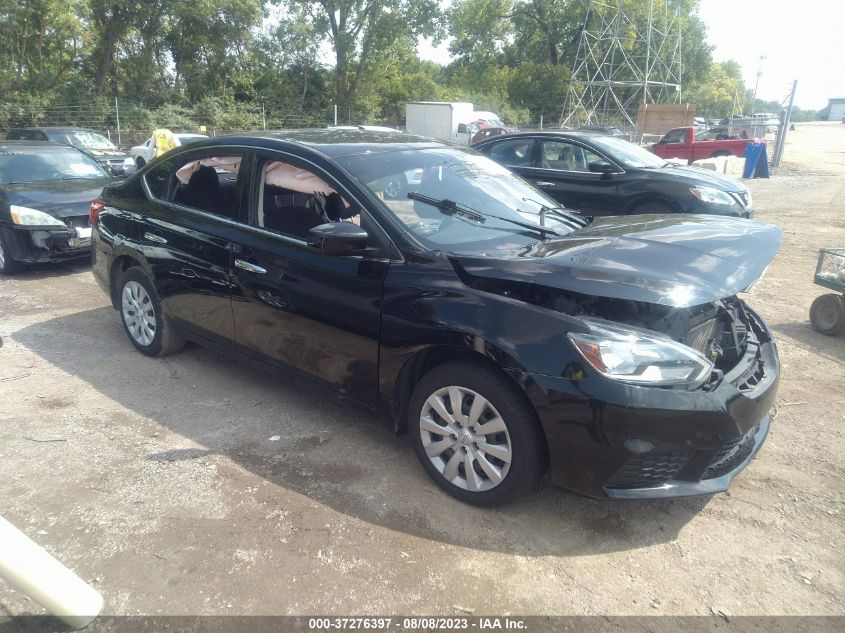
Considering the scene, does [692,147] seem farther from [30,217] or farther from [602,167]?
[30,217]

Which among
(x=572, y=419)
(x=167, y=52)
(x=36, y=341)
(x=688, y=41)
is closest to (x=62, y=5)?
(x=167, y=52)

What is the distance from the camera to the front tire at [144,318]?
4.96 metres

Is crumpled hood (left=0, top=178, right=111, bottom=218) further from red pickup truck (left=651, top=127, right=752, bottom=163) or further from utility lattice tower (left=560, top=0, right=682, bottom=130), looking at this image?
utility lattice tower (left=560, top=0, right=682, bottom=130)

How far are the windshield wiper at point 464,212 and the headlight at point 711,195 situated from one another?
521 cm

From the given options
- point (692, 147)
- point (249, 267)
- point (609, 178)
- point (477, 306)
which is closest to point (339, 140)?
point (249, 267)

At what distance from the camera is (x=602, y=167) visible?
8.64 m

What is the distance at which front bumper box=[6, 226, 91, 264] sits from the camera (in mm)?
7449

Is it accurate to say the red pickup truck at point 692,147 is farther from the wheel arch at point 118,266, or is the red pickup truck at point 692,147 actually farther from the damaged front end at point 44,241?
the wheel arch at point 118,266

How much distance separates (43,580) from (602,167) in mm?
7852

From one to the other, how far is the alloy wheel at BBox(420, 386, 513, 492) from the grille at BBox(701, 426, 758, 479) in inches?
35.9

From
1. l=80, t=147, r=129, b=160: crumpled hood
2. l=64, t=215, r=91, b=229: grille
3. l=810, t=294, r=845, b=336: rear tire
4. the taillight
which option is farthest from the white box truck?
the taillight

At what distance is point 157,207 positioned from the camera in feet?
15.8

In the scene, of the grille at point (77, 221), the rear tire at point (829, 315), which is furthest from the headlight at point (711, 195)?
the grille at point (77, 221)

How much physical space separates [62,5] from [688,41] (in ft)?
156
